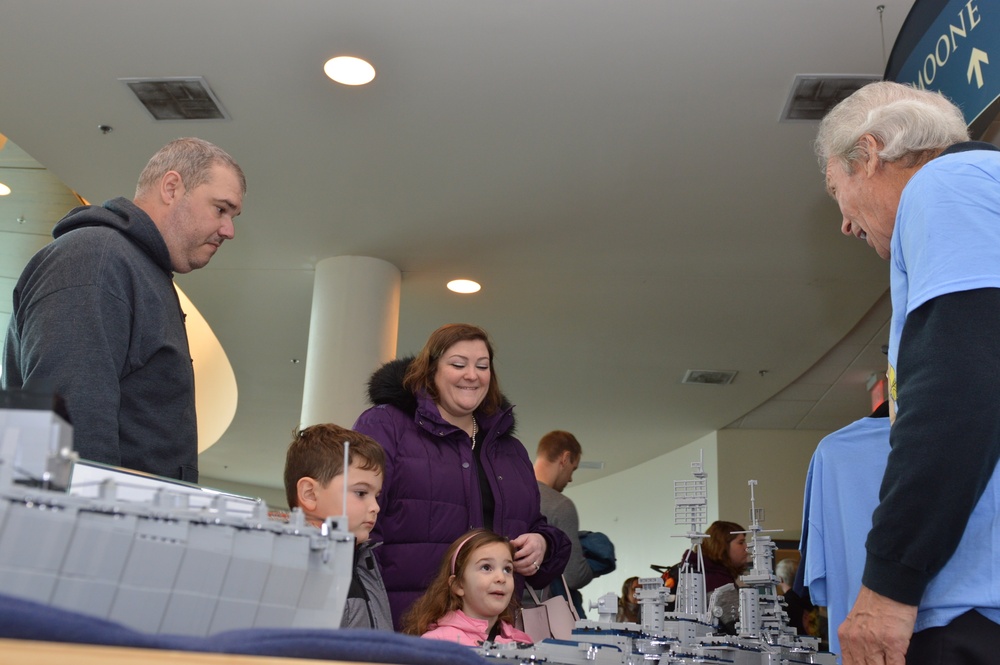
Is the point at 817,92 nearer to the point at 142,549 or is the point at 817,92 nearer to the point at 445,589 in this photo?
the point at 445,589

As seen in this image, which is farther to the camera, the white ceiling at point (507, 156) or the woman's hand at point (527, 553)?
the white ceiling at point (507, 156)

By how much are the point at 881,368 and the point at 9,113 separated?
887 cm

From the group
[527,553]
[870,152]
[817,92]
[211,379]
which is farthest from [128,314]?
[211,379]

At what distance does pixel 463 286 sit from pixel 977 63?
5.33 metres

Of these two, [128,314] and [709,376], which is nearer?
[128,314]

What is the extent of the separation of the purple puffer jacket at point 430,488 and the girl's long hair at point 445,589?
0.09 metres

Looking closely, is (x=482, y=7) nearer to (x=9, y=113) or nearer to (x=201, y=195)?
(x=201, y=195)

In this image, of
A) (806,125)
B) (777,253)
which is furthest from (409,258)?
(806,125)

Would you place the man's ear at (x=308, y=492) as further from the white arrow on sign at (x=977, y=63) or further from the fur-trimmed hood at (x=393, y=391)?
the white arrow on sign at (x=977, y=63)

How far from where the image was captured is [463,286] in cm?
784

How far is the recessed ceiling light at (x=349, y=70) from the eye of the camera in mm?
4707

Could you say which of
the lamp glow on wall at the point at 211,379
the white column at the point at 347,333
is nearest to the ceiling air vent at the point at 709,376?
the white column at the point at 347,333

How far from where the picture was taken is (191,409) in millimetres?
2279

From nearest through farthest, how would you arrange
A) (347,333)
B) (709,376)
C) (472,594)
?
(472,594) < (347,333) < (709,376)
